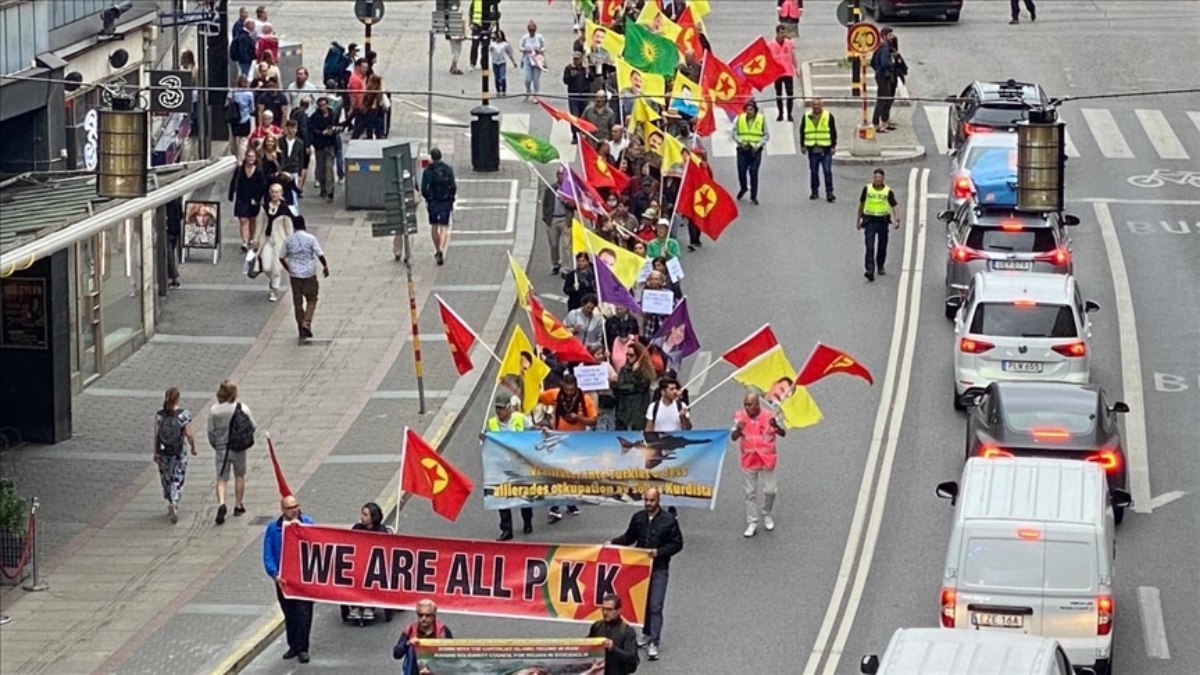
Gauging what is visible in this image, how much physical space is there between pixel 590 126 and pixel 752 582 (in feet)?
41.5

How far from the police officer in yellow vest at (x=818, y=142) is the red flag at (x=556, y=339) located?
11124 mm

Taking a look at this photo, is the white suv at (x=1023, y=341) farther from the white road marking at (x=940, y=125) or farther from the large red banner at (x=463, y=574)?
the white road marking at (x=940, y=125)

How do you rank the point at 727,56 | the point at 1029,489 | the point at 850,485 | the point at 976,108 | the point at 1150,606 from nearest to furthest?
the point at 1029,489 → the point at 1150,606 → the point at 850,485 → the point at 976,108 → the point at 727,56

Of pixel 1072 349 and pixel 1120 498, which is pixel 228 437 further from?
pixel 1072 349

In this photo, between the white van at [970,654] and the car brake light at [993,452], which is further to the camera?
the car brake light at [993,452]

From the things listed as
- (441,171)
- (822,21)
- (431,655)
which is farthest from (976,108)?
(431,655)

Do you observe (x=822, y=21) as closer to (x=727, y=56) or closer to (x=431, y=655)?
A: (x=727, y=56)

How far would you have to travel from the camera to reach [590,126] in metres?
36.2

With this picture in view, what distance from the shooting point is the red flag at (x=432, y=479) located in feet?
79.9

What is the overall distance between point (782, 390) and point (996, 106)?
45.2 feet

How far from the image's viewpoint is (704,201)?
33469 millimetres

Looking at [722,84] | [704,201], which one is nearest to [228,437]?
[704,201]

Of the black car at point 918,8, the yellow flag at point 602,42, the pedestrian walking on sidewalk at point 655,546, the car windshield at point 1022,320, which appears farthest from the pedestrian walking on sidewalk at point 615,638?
the black car at point 918,8

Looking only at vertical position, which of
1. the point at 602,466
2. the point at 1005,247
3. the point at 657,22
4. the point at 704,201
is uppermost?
the point at 657,22
